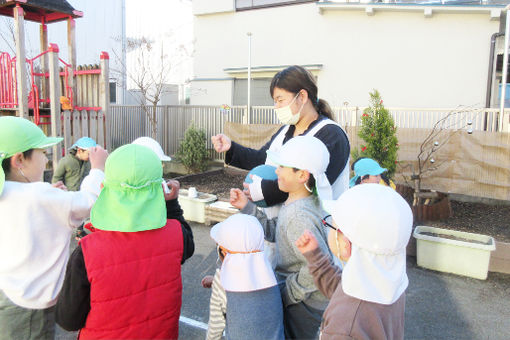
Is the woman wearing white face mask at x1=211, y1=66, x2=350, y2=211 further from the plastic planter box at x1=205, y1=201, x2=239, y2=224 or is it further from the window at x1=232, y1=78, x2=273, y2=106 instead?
the window at x1=232, y1=78, x2=273, y2=106

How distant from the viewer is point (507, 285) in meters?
4.48

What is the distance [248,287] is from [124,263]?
575mm

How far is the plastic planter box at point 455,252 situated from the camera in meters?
4.58

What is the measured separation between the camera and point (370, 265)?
4.84 feet

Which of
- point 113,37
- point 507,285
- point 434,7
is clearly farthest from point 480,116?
point 113,37

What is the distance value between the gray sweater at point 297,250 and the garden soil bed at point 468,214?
4660 millimetres

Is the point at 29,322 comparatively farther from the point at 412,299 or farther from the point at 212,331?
the point at 412,299

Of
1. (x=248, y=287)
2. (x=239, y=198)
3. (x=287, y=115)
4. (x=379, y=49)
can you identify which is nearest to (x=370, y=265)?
(x=248, y=287)

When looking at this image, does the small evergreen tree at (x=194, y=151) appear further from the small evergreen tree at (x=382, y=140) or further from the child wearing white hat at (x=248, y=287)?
the child wearing white hat at (x=248, y=287)

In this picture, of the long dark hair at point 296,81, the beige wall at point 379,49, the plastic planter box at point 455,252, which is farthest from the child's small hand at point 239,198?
the beige wall at point 379,49

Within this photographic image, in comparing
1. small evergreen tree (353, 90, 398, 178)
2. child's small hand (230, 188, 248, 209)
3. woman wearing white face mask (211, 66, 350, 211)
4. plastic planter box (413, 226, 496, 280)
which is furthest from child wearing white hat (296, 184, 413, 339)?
small evergreen tree (353, 90, 398, 178)

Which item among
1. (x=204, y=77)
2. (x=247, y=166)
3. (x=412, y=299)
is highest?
(x=204, y=77)

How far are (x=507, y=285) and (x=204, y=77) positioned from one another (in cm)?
1142

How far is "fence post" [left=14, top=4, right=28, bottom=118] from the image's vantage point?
6.79m
